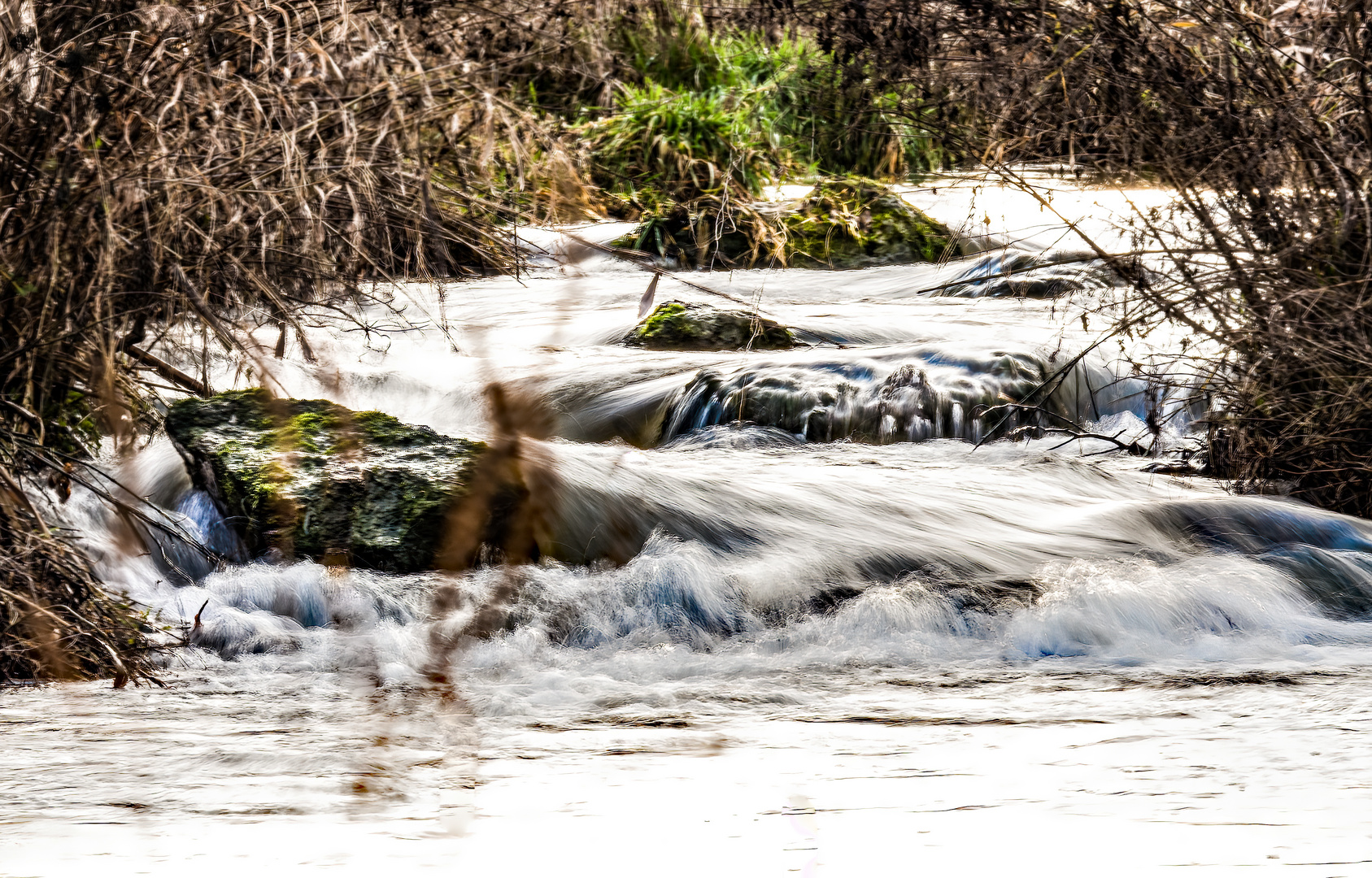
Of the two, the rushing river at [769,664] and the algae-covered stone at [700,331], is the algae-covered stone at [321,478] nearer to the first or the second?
the rushing river at [769,664]

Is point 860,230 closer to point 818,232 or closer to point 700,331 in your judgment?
point 818,232

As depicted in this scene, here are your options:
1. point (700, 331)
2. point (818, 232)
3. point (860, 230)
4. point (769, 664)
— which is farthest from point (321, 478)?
point (860, 230)

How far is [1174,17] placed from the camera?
4.74 metres

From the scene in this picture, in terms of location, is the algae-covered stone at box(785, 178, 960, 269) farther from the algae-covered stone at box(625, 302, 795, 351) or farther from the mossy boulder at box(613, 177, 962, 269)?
the algae-covered stone at box(625, 302, 795, 351)

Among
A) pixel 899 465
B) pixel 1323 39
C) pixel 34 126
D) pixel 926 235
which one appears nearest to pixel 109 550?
pixel 34 126

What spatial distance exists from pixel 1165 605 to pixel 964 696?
118cm

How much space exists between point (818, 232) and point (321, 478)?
6.76m

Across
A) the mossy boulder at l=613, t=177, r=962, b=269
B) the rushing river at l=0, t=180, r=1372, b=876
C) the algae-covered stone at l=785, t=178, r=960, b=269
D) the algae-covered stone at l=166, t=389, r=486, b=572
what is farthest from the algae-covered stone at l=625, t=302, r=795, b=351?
the algae-covered stone at l=166, t=389, r=486, b=572

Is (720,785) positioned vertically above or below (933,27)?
below

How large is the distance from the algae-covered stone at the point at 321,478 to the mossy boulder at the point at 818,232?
5461 mm

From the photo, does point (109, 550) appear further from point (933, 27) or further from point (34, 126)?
point (933, 27)

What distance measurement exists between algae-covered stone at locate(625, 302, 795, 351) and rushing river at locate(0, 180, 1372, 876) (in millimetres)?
442

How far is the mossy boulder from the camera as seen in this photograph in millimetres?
10000

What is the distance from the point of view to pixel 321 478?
4.31 meters
